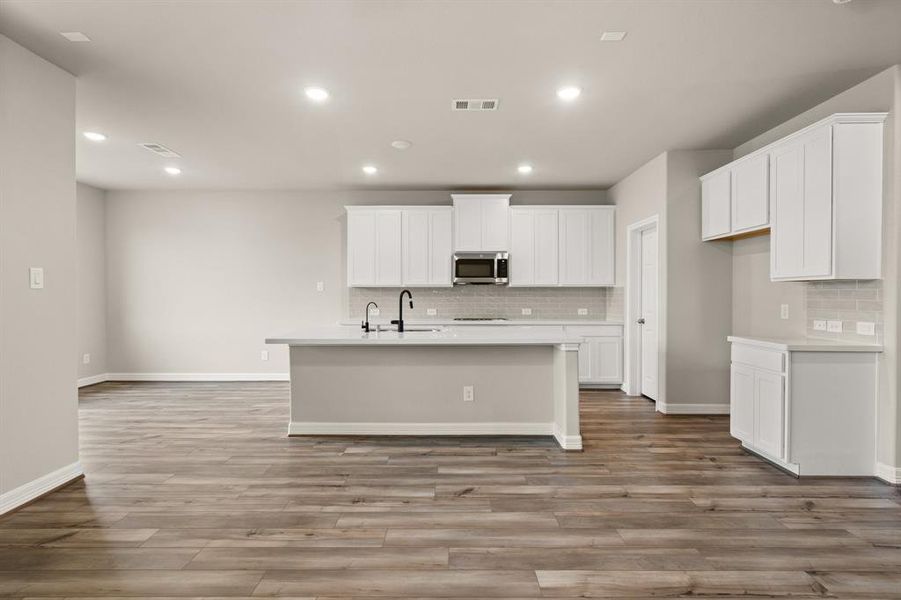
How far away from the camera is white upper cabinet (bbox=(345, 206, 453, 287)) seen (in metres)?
6.72

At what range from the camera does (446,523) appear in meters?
2.68

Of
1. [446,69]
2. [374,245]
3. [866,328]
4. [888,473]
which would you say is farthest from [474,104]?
[888,473]

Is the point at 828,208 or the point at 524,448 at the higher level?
the point at 828,208

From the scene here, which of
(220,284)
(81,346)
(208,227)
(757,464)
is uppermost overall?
(208,227)

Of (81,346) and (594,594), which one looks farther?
(81,346)

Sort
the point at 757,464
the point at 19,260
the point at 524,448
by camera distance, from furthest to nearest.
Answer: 1. the point at 524,448
2. the point at 757,464
3. the point at 19,260

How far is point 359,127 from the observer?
175 inches

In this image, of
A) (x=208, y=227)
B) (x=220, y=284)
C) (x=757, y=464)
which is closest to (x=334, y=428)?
(x=757, y=464)

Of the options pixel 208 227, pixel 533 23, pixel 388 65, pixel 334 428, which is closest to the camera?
pixel 533 23

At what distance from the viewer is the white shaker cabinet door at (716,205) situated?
4.62m

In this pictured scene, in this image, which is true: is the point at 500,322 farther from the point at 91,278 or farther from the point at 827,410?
the point at 91,278

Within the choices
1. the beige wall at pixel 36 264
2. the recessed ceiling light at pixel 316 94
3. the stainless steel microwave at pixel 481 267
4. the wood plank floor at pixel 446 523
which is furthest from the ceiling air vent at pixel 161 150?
the stainless steel microwave at pixel 481 267

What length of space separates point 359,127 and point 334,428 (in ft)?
8.99

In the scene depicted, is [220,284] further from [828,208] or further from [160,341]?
[828,208]
